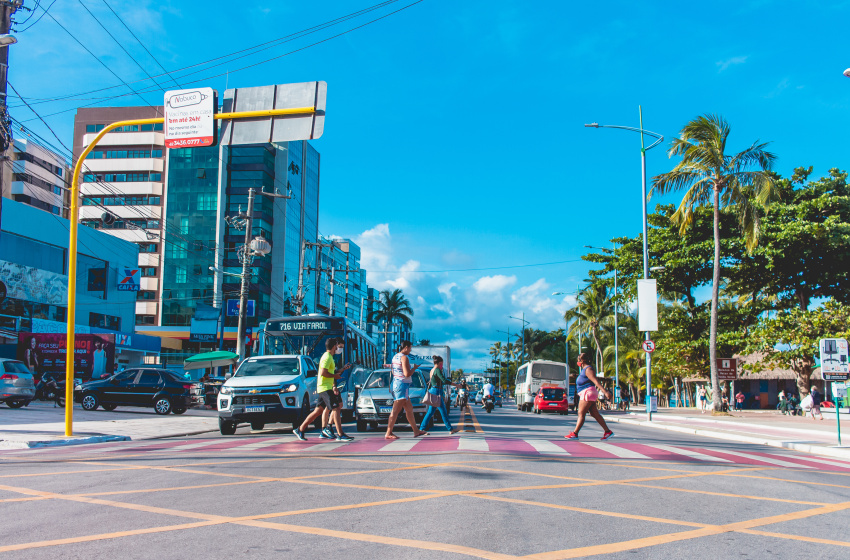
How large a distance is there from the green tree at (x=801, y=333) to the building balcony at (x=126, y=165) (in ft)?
204

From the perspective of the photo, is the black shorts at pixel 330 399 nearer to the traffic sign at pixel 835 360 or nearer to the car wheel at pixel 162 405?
the traffic sign at pixel 835 360

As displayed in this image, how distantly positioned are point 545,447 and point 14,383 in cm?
1915

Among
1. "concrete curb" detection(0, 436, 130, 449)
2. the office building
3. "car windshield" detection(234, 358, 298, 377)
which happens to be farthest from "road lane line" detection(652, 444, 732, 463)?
the office building

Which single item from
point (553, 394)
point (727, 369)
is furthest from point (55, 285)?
point (727, 369)

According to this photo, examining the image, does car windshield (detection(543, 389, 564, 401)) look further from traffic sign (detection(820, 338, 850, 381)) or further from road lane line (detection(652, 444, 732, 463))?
road lane line (detection(652, 444, 732, 463))

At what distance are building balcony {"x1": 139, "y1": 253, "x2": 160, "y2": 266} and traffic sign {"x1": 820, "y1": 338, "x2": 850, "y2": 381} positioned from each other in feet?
230

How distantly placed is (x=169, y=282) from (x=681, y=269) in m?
54.6

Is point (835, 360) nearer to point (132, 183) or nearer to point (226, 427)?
point (226, 427)

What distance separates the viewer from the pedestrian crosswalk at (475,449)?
11203 mm

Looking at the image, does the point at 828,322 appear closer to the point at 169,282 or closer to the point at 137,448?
the point at 137,448

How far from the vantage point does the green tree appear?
3164cm

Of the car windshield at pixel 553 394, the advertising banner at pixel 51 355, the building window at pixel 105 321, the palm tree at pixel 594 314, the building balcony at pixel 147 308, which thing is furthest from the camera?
the building balcony at pixel 147 308

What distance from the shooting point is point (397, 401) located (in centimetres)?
1307

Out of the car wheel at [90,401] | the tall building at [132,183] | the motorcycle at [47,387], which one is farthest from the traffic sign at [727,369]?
the tall building at [132,183]
